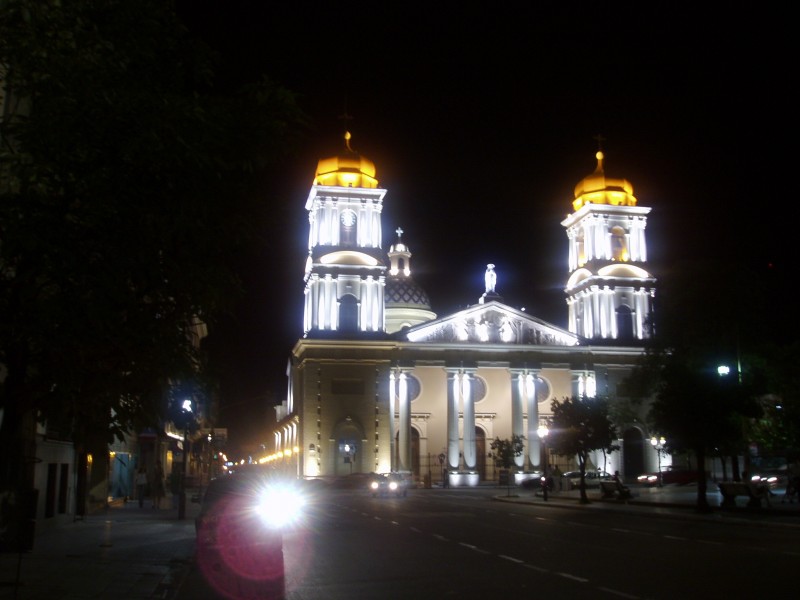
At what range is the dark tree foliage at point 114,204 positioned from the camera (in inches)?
381

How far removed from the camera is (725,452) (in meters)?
43.1

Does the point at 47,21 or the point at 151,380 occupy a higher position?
the point at 47,21

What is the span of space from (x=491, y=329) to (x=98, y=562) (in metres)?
63.2

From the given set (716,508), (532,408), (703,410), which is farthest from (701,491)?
(532,408)

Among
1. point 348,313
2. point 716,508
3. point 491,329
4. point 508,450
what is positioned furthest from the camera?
point 491,329

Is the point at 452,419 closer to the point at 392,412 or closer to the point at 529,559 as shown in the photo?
the point at 392,412

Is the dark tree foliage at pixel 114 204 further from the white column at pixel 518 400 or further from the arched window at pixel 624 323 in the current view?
the arched window at pixel 624 323

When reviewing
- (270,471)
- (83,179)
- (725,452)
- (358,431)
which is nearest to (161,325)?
(83,179)

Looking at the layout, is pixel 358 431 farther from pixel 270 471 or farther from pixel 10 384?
pixel 10 384

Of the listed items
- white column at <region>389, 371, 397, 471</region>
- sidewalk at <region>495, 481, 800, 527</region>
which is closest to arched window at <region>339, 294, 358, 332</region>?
white column at <region>389, 371, 397, 471</region>

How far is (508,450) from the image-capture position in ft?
233

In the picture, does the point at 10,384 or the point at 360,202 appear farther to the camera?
the point at 360,202

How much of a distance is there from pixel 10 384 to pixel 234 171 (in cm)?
340

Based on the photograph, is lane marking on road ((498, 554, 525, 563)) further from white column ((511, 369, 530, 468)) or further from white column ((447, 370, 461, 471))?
white column ((511, 369, 530, 468))
